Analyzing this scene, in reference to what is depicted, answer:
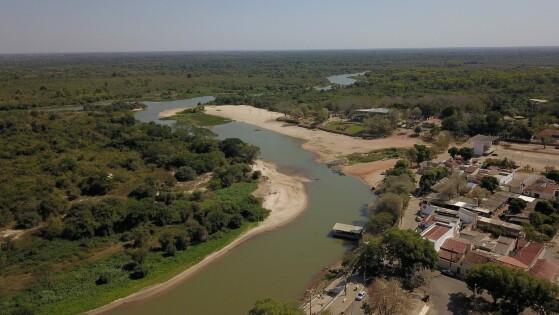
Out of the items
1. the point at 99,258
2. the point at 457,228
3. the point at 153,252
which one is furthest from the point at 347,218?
the point at 99,258

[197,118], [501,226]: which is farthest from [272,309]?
[197,118]

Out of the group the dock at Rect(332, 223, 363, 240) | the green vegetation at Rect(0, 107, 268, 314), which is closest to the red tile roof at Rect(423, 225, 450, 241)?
the dock at Rect(332, 223, 363, 240)

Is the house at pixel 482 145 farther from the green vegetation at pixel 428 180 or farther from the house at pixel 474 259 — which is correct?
the house at pixel 474 259

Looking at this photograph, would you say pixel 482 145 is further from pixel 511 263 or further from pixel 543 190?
pixel 511 263

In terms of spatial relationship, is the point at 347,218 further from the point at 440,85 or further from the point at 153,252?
the point at 440,85

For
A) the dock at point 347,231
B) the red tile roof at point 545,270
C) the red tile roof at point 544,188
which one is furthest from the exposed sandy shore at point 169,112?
the red tile roof at point 545,270

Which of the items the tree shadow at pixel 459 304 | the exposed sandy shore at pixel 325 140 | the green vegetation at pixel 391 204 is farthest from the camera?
the exposed sandy shore at pixel 325 140
